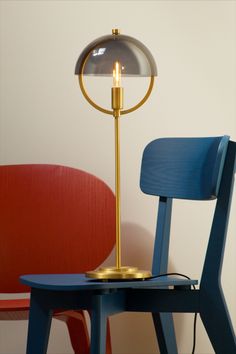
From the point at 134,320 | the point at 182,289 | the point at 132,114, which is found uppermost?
the point at 132,114

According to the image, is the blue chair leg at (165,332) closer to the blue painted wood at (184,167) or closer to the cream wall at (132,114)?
the blue painted wood at (184,167)

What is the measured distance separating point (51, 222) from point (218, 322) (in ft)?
2.99

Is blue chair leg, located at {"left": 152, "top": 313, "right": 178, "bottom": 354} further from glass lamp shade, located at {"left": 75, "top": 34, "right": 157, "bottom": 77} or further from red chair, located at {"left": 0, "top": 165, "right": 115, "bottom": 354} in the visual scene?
glass lamp shade, located at {"left": 75, "top": 34, "right": 157, "bottom": 77}

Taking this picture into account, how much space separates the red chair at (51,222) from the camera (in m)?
2.65

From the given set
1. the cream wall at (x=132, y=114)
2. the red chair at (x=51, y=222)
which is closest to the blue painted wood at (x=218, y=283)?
the red chair at (x=51, y=222)

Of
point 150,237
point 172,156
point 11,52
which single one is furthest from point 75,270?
point 11,52

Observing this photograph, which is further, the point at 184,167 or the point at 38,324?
the point at 184,167

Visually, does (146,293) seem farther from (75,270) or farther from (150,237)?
(150,237)

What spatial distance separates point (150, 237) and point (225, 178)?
3.07 ft

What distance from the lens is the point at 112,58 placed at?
2.15 meters

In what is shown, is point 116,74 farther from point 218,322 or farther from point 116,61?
point 218,322

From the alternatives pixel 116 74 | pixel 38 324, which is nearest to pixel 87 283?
pixel 38 324

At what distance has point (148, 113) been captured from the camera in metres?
2.93

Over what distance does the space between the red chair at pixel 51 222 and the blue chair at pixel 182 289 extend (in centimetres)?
49
